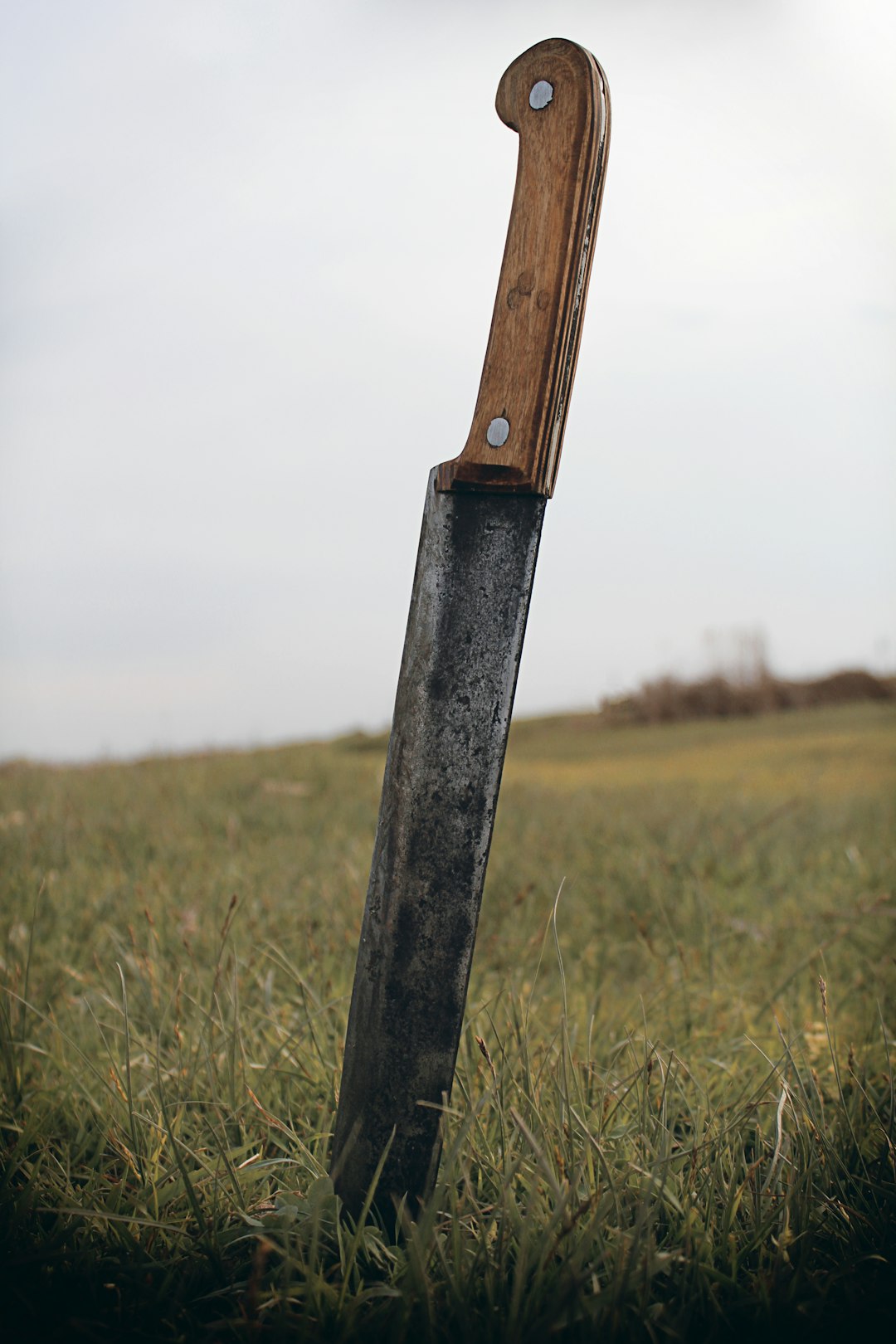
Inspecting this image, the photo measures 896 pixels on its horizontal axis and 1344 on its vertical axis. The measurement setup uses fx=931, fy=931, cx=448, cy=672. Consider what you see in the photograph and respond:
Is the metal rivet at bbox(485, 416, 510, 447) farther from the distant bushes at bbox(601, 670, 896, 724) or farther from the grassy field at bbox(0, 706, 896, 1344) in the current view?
the distant bushes at bbox(601, 670, 896, 724)

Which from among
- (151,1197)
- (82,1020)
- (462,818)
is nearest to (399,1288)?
(151,1197)

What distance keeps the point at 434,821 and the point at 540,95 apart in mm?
1144

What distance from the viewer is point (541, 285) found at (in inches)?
55.9

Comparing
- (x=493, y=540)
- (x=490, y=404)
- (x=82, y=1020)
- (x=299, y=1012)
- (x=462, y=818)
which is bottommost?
(x=82, y=1020)

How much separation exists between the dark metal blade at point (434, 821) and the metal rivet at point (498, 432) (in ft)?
0.27

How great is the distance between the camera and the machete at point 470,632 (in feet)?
4.64

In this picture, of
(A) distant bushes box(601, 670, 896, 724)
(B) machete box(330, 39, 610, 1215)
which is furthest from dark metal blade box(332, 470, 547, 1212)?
(A) distant bushes box(601, 670, 896, 724)

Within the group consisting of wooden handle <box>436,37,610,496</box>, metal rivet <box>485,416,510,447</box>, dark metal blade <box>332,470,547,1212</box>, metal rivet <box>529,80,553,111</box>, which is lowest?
dark metal blade <box>332,470,547,1212</box>

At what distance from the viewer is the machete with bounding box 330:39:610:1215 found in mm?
1414

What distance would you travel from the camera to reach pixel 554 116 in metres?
1.44

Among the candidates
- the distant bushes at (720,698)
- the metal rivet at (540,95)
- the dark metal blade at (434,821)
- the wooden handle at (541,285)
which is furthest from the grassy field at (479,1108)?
the distant bushes at (720,698)

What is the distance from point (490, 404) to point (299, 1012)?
157 centimetres

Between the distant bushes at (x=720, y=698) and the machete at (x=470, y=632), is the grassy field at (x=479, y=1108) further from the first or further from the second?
the distant bushes at (x=720, y=698)

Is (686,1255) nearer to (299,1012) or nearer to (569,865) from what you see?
(299,1012)
